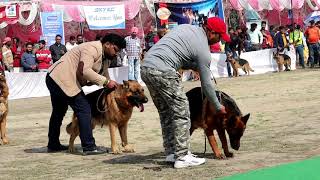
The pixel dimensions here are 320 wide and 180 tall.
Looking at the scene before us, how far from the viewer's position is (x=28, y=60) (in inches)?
709

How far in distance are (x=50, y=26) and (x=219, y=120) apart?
1439cm

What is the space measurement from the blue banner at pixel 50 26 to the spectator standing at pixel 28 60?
5.65 feet

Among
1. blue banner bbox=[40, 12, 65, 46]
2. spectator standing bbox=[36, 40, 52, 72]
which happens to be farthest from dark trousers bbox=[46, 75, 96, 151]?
blue banner bbox=[40, 12, 65, 46]

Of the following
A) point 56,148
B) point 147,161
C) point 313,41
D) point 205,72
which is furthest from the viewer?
point 313,41

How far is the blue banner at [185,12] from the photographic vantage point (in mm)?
22266

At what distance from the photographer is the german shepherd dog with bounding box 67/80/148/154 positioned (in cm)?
711

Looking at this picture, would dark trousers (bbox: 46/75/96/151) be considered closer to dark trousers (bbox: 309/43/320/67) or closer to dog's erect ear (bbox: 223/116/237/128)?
dog's erect ear (bbox: 223/116/237/128)

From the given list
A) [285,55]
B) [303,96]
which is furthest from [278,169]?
[285,55]

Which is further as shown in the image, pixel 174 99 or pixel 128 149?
pixel 128 149

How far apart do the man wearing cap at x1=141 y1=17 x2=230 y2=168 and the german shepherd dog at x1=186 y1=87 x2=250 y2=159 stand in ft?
0.97

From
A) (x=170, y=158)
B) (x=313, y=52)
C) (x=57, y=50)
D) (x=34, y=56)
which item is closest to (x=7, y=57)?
(x=34, y=56)

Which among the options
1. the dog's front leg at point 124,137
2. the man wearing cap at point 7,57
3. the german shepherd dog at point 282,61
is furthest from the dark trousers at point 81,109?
the german shepherd dog at point 282,61

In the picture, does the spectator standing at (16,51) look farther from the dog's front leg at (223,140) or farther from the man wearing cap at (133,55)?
the dog's front leg at (223,140)

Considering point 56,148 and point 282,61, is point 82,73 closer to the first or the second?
point 56,148
